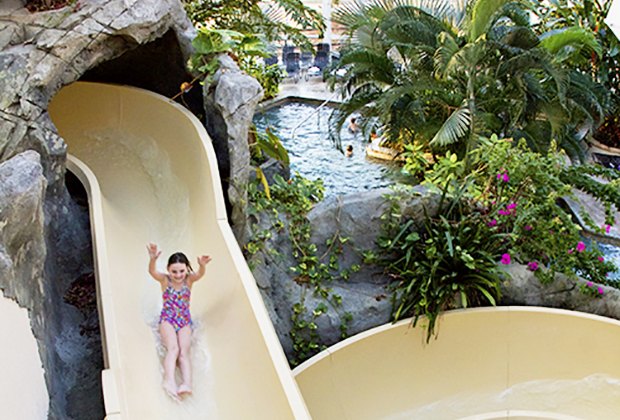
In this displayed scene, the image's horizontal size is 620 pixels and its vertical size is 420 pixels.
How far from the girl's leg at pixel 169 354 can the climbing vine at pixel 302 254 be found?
1600 mm

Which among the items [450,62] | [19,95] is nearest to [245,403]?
[19,95]

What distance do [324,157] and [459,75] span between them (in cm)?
325

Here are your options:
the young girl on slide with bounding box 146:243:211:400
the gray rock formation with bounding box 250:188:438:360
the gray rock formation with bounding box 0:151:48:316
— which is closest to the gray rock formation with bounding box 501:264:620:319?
the gray rock formation with bounding box 250:188:438:360

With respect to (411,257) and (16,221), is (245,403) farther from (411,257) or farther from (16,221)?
(411,257)

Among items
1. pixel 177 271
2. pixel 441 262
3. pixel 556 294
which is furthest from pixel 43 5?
pixel 556 294

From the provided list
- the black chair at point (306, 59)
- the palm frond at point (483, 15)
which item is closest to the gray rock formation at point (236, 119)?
the palm frond at point (483, 15)

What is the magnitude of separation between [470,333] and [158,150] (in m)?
3.80

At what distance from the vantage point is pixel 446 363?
6066 millimetres

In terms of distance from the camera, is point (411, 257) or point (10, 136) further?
point (411, 257)

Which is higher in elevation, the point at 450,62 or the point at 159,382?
the point at 450,62

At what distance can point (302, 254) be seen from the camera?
6.42 meters

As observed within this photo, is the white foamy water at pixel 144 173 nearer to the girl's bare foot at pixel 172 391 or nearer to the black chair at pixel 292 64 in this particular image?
the girl's bare foot at pixel 172 391

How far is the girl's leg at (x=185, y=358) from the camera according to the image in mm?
4234

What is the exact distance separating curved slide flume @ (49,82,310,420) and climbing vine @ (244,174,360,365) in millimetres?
843
